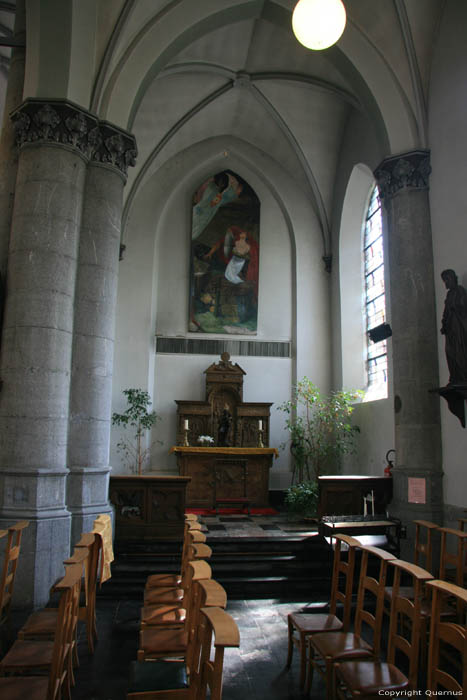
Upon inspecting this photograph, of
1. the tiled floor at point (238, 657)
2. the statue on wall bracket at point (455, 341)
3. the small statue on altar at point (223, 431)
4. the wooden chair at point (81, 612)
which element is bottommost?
the tiled floor at point (238, 657)

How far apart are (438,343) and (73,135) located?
19.8 ft

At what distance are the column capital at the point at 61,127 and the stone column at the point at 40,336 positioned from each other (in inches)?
0.5

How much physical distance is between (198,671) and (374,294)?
10571mm

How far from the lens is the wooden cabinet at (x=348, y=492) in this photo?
862cm

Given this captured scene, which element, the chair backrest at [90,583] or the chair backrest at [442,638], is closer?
the chair backrest at [442,638]

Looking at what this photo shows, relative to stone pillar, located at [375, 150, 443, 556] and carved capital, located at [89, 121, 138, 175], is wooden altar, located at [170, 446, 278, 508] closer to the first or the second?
stone pillar, located at [375, 150, 443, 556]

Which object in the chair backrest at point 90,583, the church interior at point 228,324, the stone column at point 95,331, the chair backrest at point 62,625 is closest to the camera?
the chair backrest at point 62,625

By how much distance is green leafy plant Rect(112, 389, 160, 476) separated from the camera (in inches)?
477

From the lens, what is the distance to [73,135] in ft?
24.0

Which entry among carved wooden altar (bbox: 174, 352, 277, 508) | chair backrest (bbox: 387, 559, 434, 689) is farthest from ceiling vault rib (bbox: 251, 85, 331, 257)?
chair backrest (bbox: 387, 559, 434, 689)

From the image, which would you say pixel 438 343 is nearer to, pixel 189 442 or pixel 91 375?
pixel 91 375

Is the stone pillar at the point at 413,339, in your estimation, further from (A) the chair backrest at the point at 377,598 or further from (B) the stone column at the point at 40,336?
(B) the stone column at the point at 40,336

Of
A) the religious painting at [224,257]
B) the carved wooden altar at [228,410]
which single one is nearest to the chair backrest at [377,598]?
the carved wooden altar at [228,410]

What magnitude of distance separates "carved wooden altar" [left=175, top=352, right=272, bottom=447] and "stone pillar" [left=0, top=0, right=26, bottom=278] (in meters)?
6.31
